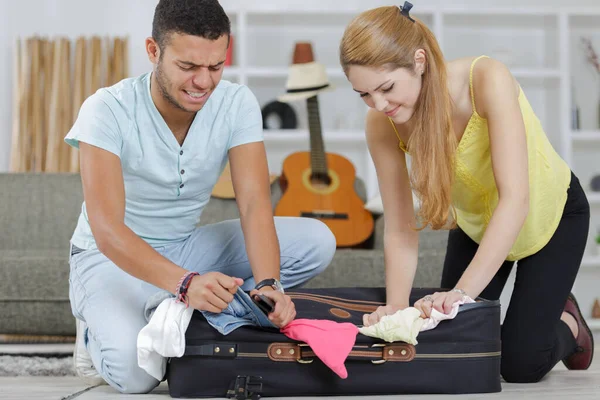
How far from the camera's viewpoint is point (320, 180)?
12.7 ft

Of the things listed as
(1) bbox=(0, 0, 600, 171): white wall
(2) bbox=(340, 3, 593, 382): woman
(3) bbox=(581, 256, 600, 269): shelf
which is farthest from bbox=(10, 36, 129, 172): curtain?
(2) bbox=(340, 3, 593, 382): woman

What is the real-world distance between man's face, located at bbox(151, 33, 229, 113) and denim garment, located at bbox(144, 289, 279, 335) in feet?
1.56

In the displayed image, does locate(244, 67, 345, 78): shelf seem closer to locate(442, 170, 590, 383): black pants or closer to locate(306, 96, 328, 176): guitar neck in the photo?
locate(306, 96, 328, 176): guitar neck

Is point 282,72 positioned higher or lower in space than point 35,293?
higher

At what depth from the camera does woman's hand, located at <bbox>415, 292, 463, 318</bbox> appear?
5.72 feet

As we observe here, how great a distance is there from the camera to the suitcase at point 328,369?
1.72 metres

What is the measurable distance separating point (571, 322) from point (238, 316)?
104cm

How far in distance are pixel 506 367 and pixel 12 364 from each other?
4.92 feet

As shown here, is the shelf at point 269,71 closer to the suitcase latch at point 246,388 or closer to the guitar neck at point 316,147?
the guitar neck at point 316,147

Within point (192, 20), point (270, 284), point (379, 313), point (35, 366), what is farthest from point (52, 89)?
point (379, 313)

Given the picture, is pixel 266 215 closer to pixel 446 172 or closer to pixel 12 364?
pixel 446 172

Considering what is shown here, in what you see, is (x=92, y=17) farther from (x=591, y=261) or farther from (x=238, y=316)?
(x=238, y=316)

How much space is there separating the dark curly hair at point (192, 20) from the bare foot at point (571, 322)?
1.21m

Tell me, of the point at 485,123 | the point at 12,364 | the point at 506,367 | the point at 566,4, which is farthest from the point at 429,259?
the point at 566,4
